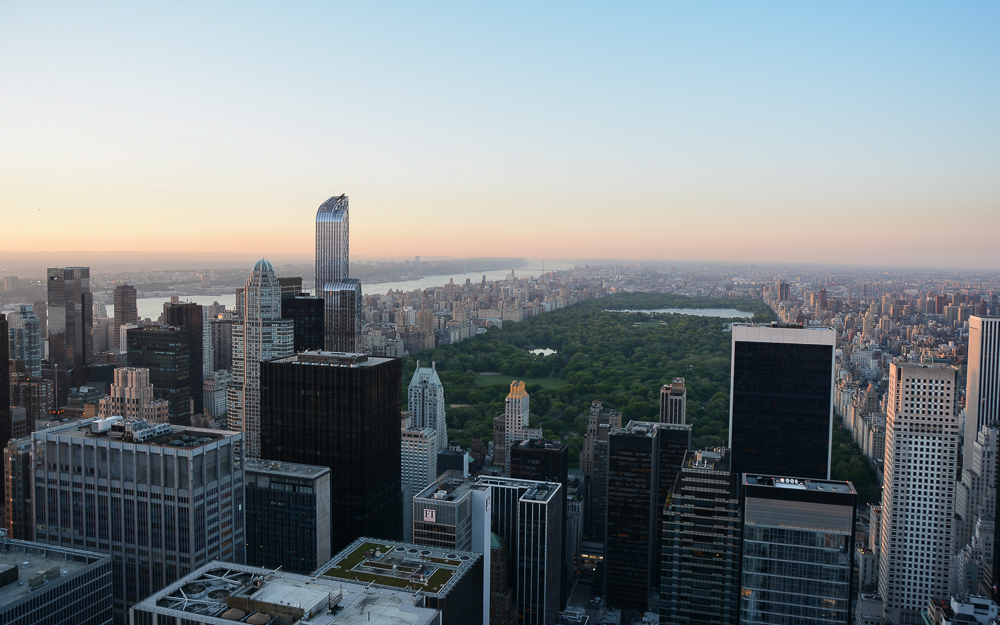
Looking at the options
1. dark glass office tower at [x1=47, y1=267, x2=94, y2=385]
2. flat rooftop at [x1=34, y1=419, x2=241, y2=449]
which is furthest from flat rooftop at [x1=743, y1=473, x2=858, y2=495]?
dark glass office tower at [x1=47, y1=267, x2=94, y2=385]

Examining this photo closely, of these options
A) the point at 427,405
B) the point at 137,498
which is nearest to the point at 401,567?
the point at 137,498

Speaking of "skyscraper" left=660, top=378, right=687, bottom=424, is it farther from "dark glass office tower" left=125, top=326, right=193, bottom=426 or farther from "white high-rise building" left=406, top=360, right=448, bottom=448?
"dark glass office tower" left=125, top=326, right=193, bottom=426

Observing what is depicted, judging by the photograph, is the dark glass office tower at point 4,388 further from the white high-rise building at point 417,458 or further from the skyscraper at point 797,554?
the skyscraper at point 797,554

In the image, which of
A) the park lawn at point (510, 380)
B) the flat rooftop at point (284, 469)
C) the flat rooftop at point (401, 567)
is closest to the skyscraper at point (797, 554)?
the flat rooftop at point (401, 567)

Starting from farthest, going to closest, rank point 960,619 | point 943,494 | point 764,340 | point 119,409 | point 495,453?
point 495,453, point 119,409, point 764,340, point 943,494, point 960,619

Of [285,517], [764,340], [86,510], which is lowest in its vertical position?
[285,517]

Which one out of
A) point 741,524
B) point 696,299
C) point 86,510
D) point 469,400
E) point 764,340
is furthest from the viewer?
point 696,299

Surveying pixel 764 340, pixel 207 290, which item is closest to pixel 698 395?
pixel 764 340

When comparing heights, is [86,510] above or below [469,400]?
above

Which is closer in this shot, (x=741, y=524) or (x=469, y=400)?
(x=741, y=524)

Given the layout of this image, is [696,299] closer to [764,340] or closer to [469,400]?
[469,400]
